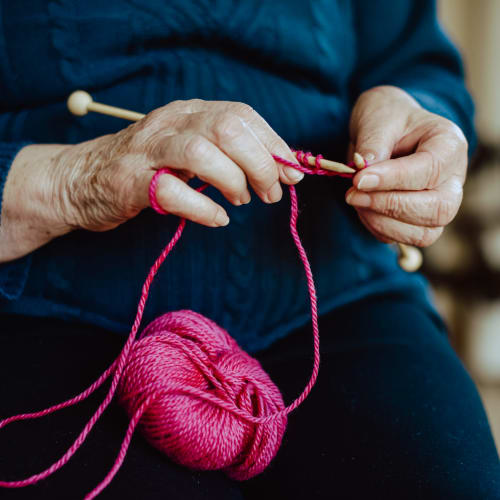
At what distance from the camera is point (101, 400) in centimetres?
62

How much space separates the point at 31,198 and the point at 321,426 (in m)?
0.48

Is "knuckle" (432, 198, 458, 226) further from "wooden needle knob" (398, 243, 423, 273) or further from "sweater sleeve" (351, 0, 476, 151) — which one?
"sweater sleeve" (351, 0, 476, 151)

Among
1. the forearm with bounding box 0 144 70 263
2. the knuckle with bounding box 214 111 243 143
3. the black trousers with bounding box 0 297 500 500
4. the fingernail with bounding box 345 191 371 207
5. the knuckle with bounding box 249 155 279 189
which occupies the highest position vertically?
the knuckle with bounding box 214 111 243 143

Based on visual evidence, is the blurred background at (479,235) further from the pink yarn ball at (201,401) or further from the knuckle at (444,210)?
the pink yarn ball at (201,401)

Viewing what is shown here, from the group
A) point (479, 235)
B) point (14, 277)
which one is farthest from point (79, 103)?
point (479, 235)

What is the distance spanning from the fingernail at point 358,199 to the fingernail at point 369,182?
4 cm

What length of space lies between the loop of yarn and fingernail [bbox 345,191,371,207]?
5cm

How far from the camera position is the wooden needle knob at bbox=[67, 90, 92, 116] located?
2.31ft

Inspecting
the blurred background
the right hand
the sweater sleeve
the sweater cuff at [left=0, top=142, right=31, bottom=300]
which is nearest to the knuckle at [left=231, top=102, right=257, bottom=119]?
the right hand

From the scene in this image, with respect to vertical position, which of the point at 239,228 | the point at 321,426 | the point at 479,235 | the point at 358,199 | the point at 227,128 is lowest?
the point at 479,235

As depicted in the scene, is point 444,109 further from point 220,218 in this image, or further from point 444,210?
point 220,218

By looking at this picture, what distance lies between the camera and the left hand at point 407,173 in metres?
0.61

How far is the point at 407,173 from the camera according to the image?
0.60m

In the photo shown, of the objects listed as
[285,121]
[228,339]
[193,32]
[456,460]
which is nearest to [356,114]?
[285,121]
